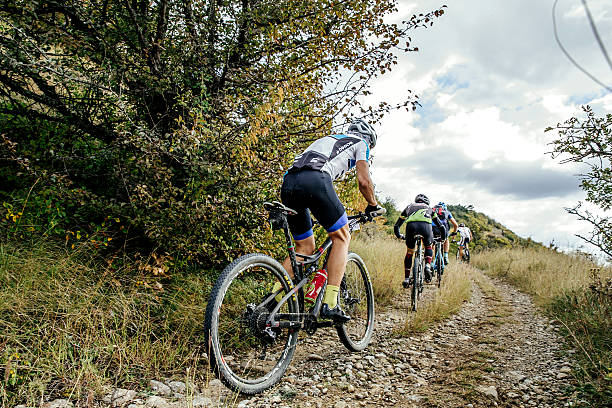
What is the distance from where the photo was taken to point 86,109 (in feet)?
14.4

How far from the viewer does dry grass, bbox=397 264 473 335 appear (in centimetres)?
476

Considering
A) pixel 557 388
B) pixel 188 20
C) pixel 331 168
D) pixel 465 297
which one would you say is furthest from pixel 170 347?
pixel 465 297

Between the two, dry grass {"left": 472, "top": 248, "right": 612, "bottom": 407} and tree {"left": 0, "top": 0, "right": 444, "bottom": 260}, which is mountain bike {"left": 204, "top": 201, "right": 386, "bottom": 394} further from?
dry grass {"left": 472, "top": 248, "right": 612, "bottom": 407}

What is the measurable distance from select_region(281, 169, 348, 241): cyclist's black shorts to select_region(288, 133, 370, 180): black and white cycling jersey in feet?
0.24

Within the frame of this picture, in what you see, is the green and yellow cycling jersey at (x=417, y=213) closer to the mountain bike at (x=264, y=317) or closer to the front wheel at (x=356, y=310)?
the front wheel at (x=356, y=310)

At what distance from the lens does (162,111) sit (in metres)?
4.86

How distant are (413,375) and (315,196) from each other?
6.55ft

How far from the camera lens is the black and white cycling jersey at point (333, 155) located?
10.9ft

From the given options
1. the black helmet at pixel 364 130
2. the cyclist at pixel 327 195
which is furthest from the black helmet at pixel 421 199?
the cyclist at pixel 327 195

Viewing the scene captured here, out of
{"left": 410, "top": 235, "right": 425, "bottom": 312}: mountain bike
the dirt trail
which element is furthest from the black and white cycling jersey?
{"left": 410, "top": 235, "right": 425, "bottom": 312}: mountain bike

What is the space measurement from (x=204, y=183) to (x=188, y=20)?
217 centimetres

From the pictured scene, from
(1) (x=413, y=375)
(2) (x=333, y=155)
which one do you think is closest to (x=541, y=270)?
(1) (x=413, y=375)

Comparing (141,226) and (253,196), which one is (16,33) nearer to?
(141,226)

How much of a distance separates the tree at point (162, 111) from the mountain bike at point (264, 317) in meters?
0.83
